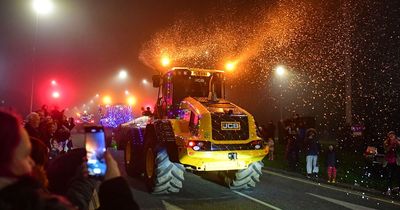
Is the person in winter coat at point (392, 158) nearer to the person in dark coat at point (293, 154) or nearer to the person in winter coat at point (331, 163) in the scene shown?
the person in winter coat at point (331, 163)

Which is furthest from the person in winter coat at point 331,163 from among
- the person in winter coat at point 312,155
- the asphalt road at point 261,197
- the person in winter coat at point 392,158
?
the person in winter coat at point 392,158

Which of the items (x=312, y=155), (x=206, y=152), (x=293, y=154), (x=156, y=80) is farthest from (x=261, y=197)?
(x=293, y=154)

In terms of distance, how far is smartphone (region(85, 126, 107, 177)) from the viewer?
2.60 meters

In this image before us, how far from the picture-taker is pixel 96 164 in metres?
2.64

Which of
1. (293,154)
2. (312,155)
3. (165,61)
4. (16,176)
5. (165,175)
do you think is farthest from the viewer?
(293,154)

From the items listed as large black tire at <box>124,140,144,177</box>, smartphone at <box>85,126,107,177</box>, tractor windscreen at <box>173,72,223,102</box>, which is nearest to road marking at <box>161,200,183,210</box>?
large black tire at <box>124,140,144,177</box>

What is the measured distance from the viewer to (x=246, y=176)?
10812 millimetres

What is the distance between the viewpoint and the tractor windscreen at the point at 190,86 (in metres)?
11.9

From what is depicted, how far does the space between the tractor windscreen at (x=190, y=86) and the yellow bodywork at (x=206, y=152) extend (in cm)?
127

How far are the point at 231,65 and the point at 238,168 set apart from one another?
12.2 ft

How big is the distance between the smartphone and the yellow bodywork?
673 cm

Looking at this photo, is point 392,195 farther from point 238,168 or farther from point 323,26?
point 323,26

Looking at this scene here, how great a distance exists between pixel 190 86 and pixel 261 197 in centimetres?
381

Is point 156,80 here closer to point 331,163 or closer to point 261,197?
point 261,197
